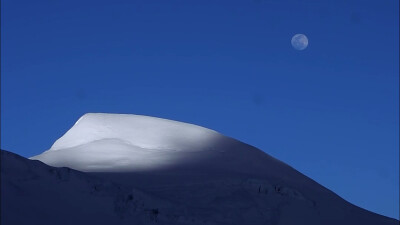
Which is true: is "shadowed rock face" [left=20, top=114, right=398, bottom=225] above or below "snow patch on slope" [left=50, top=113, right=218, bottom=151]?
below

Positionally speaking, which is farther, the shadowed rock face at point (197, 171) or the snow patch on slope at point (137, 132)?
the snow patch on slope at point (137, 132)

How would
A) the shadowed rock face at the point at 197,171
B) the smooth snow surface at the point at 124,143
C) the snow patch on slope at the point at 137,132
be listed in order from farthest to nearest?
the snow patch on slope at the point at 137,132 → the smooth snow surface at the point at 124,143 → the shadowed rock face at the point at 197,171

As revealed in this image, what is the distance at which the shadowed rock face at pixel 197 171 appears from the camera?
82.8ft

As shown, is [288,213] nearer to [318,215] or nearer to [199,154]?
[318,215]

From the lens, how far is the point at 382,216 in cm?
3128

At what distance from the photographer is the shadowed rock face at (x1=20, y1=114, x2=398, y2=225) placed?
25.2 meters

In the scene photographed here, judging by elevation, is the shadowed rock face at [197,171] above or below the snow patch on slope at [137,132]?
below

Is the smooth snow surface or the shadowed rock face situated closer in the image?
the shadowed rock face

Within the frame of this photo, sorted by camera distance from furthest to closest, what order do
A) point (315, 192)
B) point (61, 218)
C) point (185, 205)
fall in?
point (315, 192)
point (185, 205)
point (61, 218)

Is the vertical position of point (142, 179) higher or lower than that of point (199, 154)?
lower

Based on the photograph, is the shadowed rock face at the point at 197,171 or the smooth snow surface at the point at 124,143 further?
the smooth snow surface at the point at 124,143

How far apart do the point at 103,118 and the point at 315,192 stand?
16.3 meters

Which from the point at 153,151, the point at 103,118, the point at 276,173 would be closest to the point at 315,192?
the point at 276,173

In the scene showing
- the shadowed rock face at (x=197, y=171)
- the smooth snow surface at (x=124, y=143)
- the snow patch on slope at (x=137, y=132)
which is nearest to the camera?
the shadowed rock face at (x=197, y=171)
